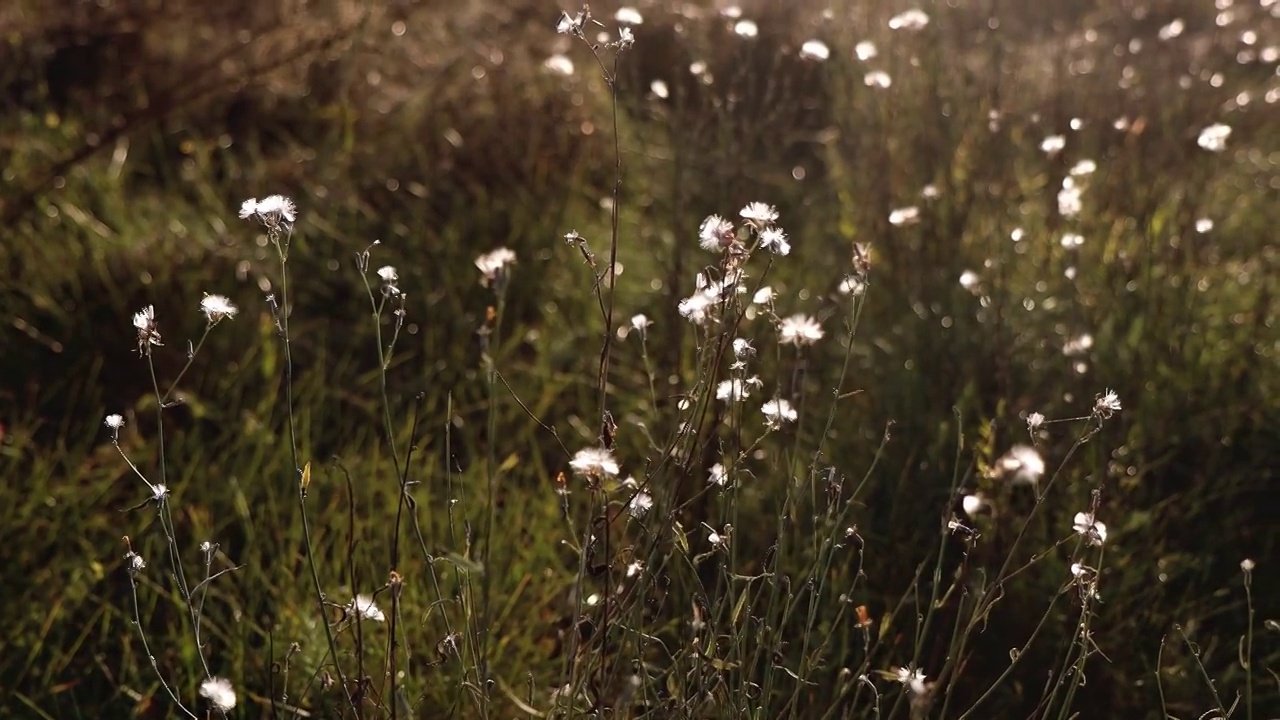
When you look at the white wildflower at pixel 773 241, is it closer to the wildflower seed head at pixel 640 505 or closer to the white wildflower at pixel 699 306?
the white wildflower at pixel 699 306

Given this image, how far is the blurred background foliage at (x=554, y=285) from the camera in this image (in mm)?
2279

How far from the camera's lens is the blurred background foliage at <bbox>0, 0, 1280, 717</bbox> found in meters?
2.28

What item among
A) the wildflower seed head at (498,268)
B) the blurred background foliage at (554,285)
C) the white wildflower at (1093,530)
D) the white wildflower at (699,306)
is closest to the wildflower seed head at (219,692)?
the blurred background foliage at (554,285)

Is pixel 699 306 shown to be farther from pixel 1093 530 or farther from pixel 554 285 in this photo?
Result: pixel 554 285

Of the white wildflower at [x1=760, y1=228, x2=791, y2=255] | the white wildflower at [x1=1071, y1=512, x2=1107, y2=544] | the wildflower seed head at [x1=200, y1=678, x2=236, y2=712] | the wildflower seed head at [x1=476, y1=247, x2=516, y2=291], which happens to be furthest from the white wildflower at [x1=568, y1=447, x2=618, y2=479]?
the white wildflower at [x1=1071, y1=512, x2=1107, y2=544]

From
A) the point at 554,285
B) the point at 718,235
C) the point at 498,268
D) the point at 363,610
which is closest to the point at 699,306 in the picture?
the point at 718,235

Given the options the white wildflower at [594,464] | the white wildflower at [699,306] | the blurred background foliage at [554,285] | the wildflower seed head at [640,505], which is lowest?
the white wildflower at [594,464]

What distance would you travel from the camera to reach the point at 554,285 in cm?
338

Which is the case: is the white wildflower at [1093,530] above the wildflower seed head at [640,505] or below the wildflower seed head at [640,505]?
below

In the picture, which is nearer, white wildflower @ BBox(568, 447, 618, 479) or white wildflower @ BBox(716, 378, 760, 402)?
white wildflower @ BBox(568, 447, 618, 479)

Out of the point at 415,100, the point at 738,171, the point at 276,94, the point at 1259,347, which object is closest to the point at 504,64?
the point at 415,100

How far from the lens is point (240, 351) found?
3004 millimetres

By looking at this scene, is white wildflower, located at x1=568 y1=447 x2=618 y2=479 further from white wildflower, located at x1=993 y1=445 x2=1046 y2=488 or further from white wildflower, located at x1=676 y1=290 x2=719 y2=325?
white wildflower, located at x1=993 y1=445 x2=1046 y2=488

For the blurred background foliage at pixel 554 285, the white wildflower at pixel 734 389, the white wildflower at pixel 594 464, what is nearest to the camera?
the white wildflower at pixel 594 464
